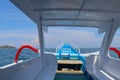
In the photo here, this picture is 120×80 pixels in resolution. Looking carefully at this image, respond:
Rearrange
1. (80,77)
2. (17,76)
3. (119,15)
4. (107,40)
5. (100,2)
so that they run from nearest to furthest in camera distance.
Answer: (17,76)
(100,2)
(119,15)
(107,40)
(80,77)

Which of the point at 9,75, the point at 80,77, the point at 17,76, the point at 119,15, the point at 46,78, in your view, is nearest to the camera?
the point at 9,75

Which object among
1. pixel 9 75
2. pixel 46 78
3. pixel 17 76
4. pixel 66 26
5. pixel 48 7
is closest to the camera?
pixel 9 75

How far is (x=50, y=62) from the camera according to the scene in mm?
9367

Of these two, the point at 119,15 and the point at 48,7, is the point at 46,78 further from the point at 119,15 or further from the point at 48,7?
the point at 119,15

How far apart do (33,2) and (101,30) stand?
502cm

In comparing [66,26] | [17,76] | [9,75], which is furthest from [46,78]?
[66,26]

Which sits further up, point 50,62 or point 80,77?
point 50,62

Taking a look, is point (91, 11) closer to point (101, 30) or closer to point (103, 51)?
point (103, 51)

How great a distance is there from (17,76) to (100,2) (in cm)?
251

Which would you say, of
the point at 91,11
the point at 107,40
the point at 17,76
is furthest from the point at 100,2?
the point at 107,40

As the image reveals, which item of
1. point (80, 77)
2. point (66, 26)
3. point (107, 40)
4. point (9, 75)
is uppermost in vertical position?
point (66, 26)

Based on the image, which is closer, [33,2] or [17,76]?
[17,76]

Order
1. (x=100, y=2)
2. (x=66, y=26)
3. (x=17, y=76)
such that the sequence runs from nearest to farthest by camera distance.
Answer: (x=17, y=76) → (x=100, y=2) → (x=66, y=26)

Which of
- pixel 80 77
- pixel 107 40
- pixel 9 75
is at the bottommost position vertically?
pixel 80 77
